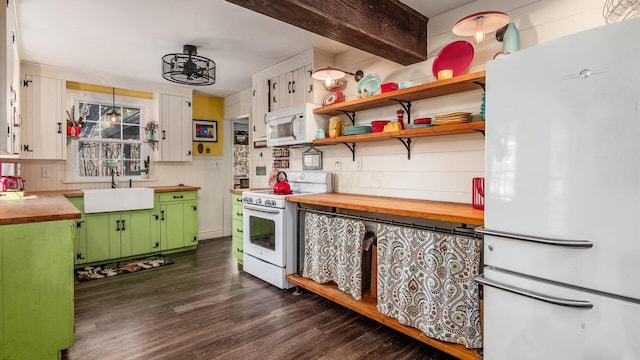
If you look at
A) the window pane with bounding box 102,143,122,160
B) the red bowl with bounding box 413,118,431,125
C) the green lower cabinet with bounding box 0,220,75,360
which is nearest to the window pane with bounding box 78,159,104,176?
the window pane with bounding box 102,143,122,160

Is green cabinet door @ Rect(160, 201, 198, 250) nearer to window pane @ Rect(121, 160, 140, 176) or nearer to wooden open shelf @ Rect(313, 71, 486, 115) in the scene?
window pane @ Rect(121, 160, 140, 176)

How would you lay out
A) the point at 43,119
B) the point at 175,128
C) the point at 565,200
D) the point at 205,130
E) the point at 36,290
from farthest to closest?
the point at 205,130 < the point at 175,128 < the point at 43,119 < the point at 36,290 < the point at 565,200

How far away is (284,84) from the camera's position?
380 centimetres

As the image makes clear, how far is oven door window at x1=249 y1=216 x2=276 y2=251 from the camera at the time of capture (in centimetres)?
326

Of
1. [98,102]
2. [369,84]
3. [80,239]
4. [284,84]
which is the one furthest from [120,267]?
[369,84]

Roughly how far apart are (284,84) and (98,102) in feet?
8.92

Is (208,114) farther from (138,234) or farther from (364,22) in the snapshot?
(364,22)

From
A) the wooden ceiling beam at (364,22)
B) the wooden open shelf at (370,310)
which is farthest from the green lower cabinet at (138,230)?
the wooden ceiling beam at (364,22)

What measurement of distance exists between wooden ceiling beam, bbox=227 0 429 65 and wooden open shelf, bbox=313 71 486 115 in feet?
1.03

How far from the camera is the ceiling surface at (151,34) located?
100 inches

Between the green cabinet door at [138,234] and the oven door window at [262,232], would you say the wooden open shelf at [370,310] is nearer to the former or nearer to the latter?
the oven door window at [262,232]

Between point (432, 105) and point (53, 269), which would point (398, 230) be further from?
point (53, 269)

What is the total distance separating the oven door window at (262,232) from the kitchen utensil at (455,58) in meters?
2.02

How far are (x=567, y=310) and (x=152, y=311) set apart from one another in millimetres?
2858
